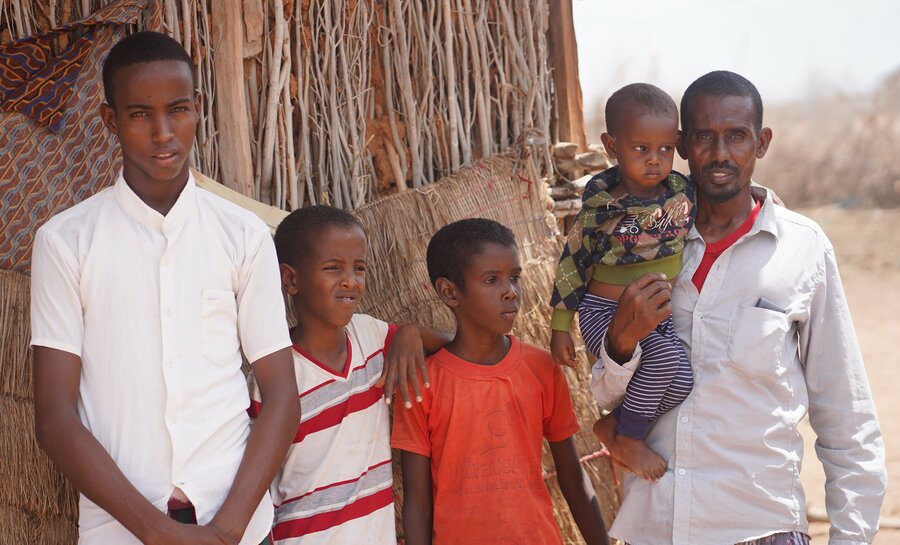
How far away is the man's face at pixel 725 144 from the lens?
8.38ft

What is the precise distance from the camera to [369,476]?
2.76 metres

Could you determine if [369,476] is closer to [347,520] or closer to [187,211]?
[347,520]

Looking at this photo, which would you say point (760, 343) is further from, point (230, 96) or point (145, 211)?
point (230, 96)

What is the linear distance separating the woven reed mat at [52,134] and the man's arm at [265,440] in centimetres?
103

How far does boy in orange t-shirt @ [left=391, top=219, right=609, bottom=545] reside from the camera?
9.27ft

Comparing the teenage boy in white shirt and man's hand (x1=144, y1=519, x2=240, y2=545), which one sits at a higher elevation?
the teenage boy in white shirt

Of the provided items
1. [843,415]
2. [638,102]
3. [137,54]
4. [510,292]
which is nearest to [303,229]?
[510,292]

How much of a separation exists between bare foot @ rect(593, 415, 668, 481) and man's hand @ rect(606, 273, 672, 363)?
0.23 metres

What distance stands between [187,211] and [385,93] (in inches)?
61.0

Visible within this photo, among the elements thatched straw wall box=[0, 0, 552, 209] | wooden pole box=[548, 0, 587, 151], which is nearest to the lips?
thatched straw wall box=[0, 0, 552, 209]

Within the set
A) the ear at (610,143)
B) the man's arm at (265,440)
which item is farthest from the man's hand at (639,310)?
the man's arm at (265,440)

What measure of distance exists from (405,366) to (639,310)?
26.9 inches

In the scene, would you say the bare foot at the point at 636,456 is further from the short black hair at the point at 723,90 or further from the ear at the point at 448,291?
the short black hair at the point at 723,90

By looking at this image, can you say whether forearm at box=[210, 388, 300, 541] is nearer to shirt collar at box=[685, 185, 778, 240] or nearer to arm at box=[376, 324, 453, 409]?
arm at box=[376, 324, 453, 409]
